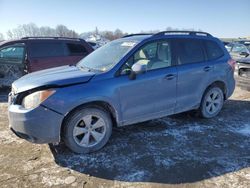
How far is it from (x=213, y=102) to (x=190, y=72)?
1145 mm

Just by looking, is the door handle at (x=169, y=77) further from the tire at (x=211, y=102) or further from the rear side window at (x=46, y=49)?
the rear side window at (x=46, y=49)

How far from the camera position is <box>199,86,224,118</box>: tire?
5672 millimetres

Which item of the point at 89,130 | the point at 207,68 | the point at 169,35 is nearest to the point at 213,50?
the point at 207,68

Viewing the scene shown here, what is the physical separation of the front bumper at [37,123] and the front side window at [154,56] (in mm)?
1491

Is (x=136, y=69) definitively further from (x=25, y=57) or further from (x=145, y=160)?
(x=25, y=57)

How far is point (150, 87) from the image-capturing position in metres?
4.59

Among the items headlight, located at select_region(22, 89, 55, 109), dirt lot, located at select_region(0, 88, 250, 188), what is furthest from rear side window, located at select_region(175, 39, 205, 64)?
headlight, located at select_region(22, 89, 55, 109)

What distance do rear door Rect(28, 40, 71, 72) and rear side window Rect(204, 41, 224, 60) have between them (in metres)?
4.63

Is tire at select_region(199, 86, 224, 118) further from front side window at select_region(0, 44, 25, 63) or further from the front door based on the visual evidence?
front side window at select_region(0, 44, 25, 63)

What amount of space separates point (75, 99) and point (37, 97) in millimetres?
517

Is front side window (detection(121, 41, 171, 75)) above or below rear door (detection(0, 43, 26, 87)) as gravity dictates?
above

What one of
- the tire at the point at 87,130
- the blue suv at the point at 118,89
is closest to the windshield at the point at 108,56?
the blue suv at the point at 118,89

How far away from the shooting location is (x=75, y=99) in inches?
151

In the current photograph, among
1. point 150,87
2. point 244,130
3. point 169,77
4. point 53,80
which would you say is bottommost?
point 244,130
